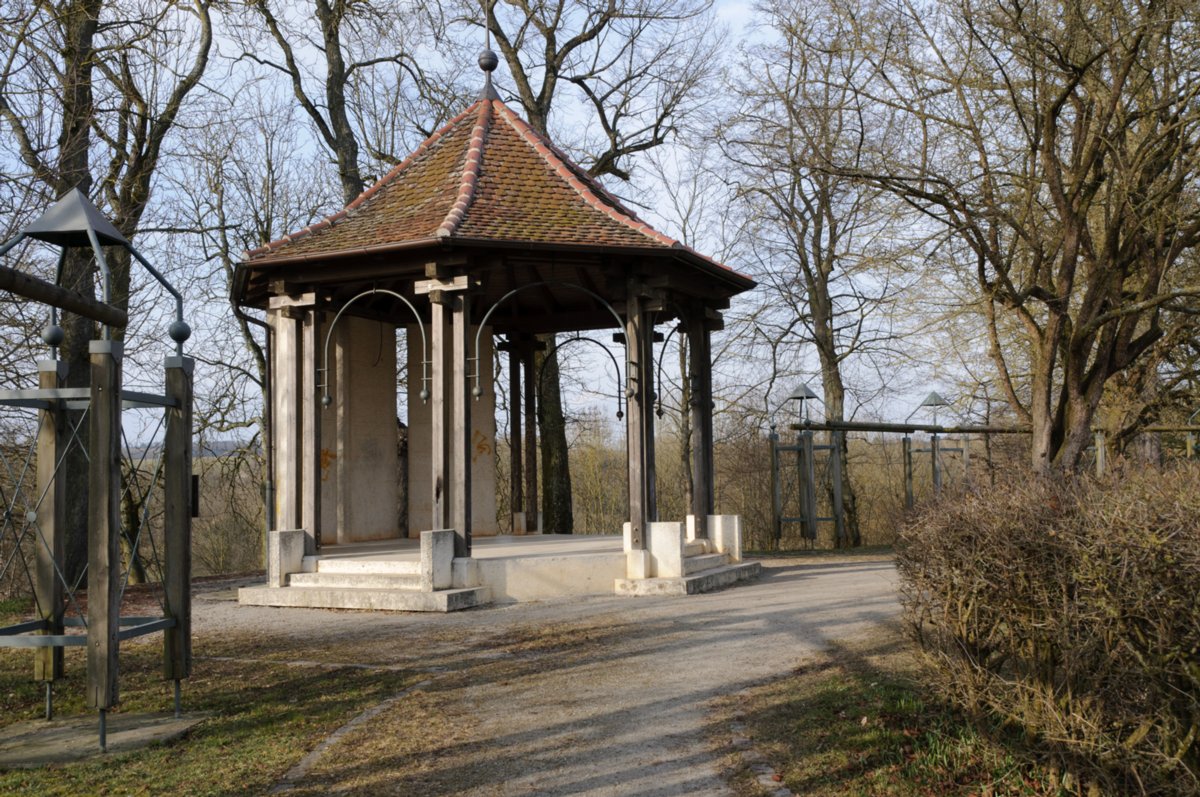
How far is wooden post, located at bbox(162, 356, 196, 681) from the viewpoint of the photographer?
6219 mm

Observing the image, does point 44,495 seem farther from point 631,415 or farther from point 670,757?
point 631,415

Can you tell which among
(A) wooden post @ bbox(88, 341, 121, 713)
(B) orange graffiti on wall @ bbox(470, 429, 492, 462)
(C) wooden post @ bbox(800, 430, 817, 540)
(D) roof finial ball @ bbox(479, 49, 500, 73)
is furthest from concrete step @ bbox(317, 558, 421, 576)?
(C) wooden post @ bbox(800, 430, 817, 540)

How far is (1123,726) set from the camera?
4242 millimetres

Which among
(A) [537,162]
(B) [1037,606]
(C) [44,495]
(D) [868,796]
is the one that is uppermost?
(A) [537,162]

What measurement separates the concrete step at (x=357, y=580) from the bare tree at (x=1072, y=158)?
6730 mm

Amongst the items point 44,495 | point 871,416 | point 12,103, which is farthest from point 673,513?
point 44,495

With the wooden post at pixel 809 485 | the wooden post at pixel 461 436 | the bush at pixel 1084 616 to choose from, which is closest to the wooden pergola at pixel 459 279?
the wooden post at pixel 461 436

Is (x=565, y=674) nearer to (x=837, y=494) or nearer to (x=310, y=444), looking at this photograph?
(x=310, y=444)

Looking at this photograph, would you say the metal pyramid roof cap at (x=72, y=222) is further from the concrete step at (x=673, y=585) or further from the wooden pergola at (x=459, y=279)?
the concrete step at (x=673, y=585)

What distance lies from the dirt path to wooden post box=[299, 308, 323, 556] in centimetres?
110

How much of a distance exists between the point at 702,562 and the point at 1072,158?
655 centimetres

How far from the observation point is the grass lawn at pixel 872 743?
15.8 feet

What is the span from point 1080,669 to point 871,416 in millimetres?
23504

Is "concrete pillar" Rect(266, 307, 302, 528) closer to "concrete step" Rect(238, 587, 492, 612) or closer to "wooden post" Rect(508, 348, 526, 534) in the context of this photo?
"concrete step" Rect(238, 587, 492, 612)
